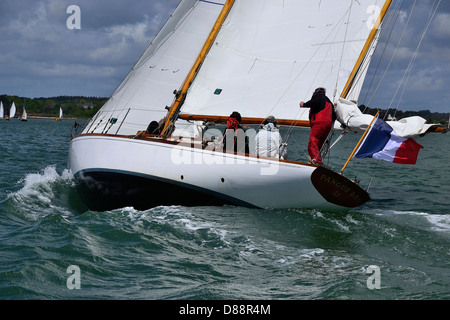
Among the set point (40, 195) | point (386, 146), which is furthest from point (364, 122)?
point (40, 195)

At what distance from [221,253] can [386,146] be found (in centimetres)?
384

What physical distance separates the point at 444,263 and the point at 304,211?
9.75ft

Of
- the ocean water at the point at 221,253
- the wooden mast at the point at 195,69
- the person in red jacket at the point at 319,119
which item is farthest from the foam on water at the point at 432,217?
the wooden mast at the point at 195,69

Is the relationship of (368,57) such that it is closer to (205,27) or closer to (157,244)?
(205,27)

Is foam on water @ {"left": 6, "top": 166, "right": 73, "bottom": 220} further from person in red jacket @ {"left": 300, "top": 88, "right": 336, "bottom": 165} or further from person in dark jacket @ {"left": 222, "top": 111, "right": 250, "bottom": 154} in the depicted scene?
person in red jacket @ {"left": 300, "top": 88, "right": 336, "bottom": 165}

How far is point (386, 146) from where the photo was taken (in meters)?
8.98

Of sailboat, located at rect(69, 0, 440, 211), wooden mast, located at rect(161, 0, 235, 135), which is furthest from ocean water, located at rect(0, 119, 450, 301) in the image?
wooden mast, located at rect(161, 0, 235, 135)

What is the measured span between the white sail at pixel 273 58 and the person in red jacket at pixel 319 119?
1527 millimetres

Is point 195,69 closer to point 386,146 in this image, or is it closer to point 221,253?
point 386,146

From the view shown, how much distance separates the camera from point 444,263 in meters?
6.80

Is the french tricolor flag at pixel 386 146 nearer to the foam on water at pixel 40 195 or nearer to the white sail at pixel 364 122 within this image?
the white sail at pixel 364 122

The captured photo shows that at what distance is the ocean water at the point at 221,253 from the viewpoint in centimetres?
546
